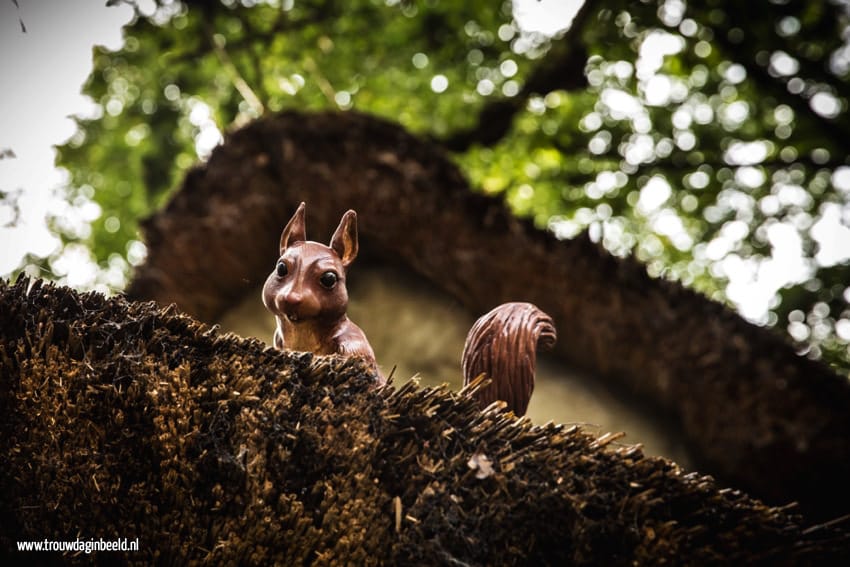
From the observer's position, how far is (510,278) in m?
3.55

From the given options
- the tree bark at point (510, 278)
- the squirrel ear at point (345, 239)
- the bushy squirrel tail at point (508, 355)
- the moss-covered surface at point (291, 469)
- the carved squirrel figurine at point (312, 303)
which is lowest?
the moss-covered surface at point (291, 469)

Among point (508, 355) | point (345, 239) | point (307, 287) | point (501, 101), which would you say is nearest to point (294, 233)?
point (345, 239)

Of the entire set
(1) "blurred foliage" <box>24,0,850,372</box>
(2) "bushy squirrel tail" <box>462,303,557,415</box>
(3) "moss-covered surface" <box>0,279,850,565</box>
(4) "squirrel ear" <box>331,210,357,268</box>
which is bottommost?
(3) "moss-covered surface" <box>0,279,850,565</box>

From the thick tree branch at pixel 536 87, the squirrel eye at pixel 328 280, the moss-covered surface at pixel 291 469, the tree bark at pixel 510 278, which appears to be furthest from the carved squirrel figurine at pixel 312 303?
the thick tree branch at pixel 536 87

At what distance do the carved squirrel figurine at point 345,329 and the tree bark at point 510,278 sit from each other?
1.68 meters

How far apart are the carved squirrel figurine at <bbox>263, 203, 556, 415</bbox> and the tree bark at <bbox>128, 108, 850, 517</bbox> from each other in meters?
1.68

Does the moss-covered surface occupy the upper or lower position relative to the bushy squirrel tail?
lower

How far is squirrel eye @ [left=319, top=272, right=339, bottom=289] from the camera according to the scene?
6.18 ft

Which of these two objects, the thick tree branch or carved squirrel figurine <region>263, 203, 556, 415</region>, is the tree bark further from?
the thick tree branch

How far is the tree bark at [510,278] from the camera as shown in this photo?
3.26m

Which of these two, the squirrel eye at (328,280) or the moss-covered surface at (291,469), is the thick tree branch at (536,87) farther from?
the moss-covered surface at (291,469)

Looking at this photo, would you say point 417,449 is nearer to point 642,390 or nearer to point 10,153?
point 10,153

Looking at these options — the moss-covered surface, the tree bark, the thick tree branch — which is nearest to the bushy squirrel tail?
the moss-covered surface

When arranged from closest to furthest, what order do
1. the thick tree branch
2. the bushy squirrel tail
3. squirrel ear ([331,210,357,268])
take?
1. the bushy squirrel tail
2. squirrel ear ([331,210,357,268])
3. the thick tree branch
